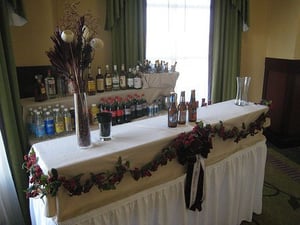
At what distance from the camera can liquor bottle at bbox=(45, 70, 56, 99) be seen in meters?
2.19

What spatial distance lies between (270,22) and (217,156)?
3105mm

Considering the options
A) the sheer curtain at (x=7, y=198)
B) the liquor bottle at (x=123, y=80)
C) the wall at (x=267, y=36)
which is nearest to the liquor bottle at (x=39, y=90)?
the sheer curtain at (x=7, y=198)

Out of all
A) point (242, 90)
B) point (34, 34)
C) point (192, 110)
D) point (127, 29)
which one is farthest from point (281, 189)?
point (34, 34)

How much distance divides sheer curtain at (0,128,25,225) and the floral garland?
61 centimetres

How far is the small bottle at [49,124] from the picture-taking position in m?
2.05

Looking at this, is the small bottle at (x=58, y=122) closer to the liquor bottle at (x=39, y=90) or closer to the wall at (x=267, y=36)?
the liquor bottle at (x=39, y=90)

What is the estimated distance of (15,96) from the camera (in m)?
1.86

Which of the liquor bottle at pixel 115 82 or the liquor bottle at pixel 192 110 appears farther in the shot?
the liquor bottle at pixel 115 82

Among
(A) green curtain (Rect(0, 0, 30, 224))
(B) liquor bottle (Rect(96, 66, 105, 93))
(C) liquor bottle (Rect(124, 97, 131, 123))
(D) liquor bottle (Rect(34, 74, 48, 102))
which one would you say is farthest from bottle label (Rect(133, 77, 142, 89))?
(A) green curtain (Rect(0, 0, 30, 224))

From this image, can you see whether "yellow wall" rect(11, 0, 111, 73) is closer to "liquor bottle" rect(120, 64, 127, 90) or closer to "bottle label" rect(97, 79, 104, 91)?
"bottle label" rect(97, 79, 104, 91)

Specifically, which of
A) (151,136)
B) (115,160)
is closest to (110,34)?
(151,136)

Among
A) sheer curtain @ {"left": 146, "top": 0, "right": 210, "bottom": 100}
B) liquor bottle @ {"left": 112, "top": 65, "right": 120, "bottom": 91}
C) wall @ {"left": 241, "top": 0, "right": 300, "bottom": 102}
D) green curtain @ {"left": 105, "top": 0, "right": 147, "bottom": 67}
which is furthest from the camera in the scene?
wall @ {"left": 241, "top": 0, "right": 300, "bottom": 102}

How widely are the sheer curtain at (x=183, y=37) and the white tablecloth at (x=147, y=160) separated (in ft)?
4.93

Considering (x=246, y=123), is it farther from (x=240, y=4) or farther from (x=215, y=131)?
(x=240, y=4)
